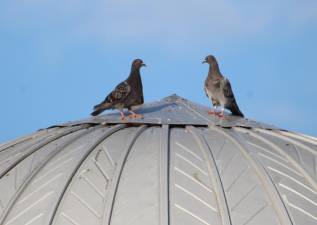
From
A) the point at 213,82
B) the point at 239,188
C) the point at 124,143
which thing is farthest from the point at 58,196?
the point at 213,82

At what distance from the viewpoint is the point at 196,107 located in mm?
19484

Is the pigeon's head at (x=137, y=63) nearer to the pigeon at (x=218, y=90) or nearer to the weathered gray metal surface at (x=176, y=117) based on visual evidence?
the weathered gray metal surface at (x=176, y=117)

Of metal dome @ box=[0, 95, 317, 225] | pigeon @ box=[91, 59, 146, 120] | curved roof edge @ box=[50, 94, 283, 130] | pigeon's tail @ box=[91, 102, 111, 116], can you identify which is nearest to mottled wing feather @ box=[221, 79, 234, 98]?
curved roof edge @ box=[50, 94, 283, 130]

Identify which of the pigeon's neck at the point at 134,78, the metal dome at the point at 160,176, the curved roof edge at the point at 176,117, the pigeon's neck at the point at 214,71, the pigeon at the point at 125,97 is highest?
the pigeon's neck at the point at 214,71

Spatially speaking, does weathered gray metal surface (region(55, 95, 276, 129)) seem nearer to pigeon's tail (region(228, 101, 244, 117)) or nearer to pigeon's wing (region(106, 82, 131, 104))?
pigeon's tail (region(228, 101, 244, 117))

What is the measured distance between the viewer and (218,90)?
18266 millimetres

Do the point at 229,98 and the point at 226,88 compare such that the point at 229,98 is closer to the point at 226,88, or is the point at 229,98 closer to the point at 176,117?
the point at 226,88

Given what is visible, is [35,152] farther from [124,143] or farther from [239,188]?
[239,188]

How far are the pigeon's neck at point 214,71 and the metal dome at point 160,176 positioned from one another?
147 cm

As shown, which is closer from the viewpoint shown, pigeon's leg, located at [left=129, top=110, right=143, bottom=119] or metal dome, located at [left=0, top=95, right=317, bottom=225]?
metal dome, located at [left=0, top=95, right=317, bottom=225]

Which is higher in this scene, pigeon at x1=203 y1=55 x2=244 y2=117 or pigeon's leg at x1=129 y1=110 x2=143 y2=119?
pigeon at x1=203 y1=55 x2=244 y2=117

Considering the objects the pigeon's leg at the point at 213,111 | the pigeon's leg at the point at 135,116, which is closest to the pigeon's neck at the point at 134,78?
the pigeon's leg at the point at 135,116

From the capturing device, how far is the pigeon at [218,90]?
59.9 feet

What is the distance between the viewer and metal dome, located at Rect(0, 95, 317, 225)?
1385cm
